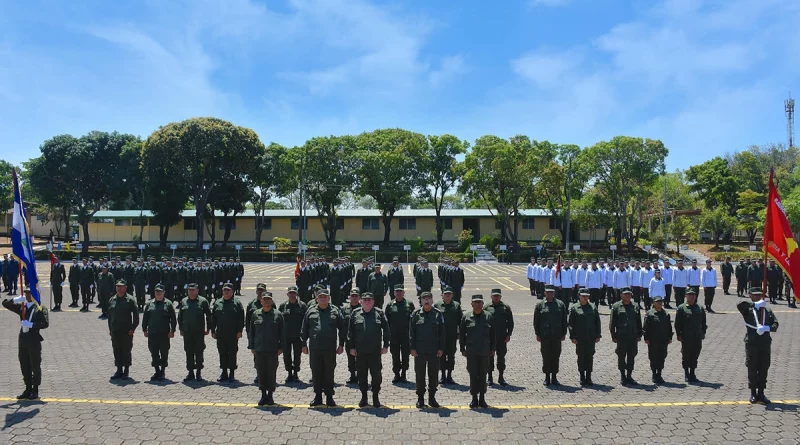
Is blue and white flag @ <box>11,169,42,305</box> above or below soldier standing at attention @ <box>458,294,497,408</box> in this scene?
above

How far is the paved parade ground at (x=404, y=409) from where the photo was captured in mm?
6352

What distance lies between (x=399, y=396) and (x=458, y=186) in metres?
45.6

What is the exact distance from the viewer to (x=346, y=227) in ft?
201

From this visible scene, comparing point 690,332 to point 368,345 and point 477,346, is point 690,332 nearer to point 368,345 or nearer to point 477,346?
point 477,346

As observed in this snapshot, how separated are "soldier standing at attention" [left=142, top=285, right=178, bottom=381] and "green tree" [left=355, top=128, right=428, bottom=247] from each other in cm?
4231

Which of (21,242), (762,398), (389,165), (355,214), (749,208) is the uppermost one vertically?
(389,165)

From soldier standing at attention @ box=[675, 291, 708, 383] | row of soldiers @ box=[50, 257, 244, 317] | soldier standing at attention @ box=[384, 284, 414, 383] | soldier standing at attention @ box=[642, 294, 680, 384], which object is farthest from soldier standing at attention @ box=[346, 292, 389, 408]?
row of soldiers @ box=[50, 257, 244, 317]

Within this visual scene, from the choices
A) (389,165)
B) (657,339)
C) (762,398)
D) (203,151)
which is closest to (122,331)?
(657,339)

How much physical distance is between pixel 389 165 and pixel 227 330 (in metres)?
43.0

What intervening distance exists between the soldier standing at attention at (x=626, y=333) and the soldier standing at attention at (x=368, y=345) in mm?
4166

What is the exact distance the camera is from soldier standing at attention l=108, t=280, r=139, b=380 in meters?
9.08

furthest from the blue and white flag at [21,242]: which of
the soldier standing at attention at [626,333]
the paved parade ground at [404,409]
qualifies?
the soldier standing at attention at [626,333]

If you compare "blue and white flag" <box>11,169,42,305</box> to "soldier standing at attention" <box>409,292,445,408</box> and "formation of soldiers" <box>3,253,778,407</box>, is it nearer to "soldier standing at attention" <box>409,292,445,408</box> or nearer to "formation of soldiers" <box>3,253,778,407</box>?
"formation of soldiers" <box>3,253,778,407</box>

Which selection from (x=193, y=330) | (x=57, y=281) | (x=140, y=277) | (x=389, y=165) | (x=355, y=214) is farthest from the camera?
(x=355, y=214)
